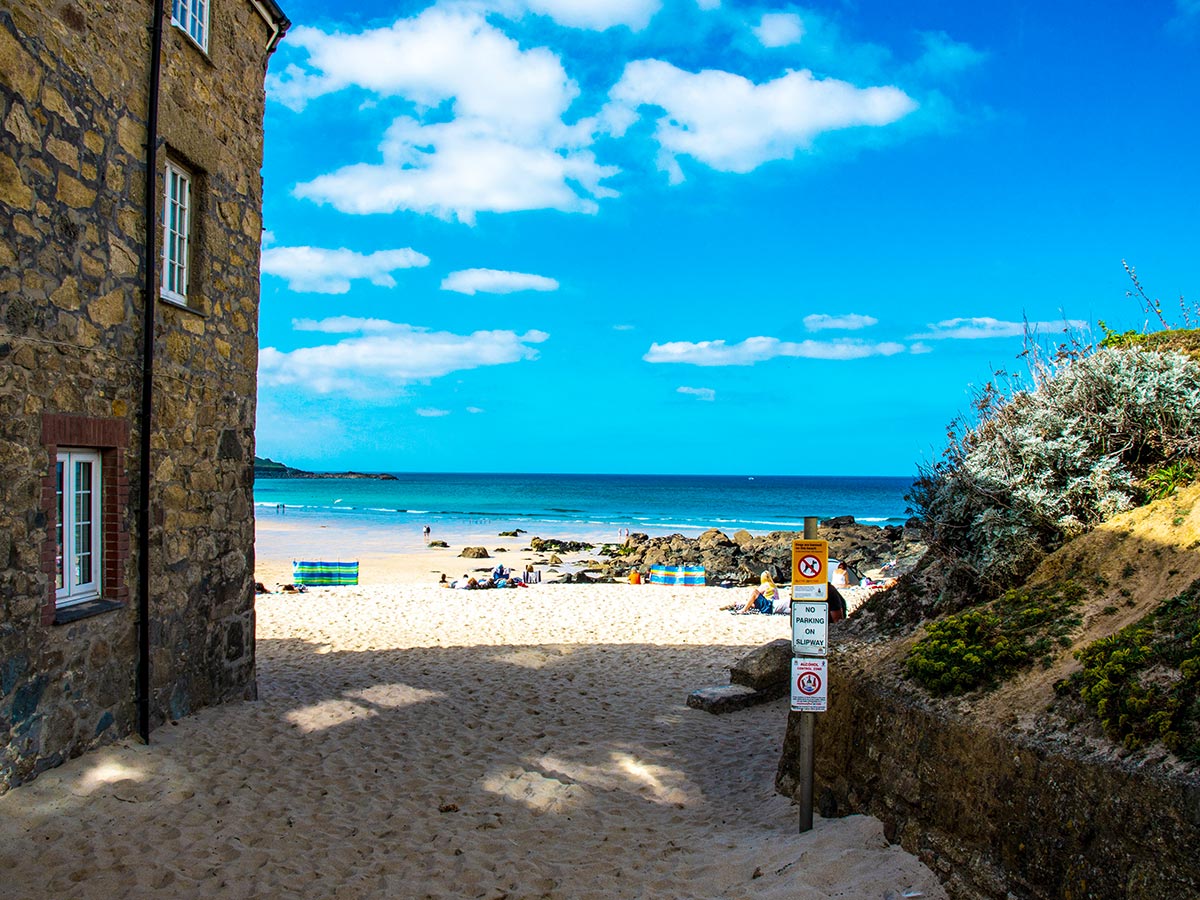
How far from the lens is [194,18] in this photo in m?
7.51

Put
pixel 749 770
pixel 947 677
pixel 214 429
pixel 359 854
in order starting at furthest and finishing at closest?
1. pixel 214 429
2. pixel 749 770
3. pixel 359 854
4. pixel 947 677

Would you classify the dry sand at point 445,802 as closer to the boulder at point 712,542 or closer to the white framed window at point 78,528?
the white framed window at point 78,528

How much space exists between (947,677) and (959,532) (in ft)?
6.01

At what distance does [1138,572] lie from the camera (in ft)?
16.4

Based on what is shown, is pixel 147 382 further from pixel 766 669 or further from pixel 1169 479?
pixel 1169 479

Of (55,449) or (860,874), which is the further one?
(55,449)

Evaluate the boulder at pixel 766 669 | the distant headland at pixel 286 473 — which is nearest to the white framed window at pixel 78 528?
the boulder at pixel 766 669

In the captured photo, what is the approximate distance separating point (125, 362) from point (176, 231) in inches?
62.6

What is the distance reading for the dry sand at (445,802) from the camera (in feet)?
15.9

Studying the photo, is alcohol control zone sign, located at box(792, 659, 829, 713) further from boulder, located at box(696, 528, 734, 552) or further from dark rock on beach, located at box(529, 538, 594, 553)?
dark rock on beach, located at box(529, 538, 594, 553)

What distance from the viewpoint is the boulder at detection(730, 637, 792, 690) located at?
364 inches

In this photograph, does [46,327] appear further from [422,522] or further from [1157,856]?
[422,522]

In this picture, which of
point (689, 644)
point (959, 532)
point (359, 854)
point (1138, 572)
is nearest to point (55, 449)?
point (359, 854)

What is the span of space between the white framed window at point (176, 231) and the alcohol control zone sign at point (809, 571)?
5722 mm
